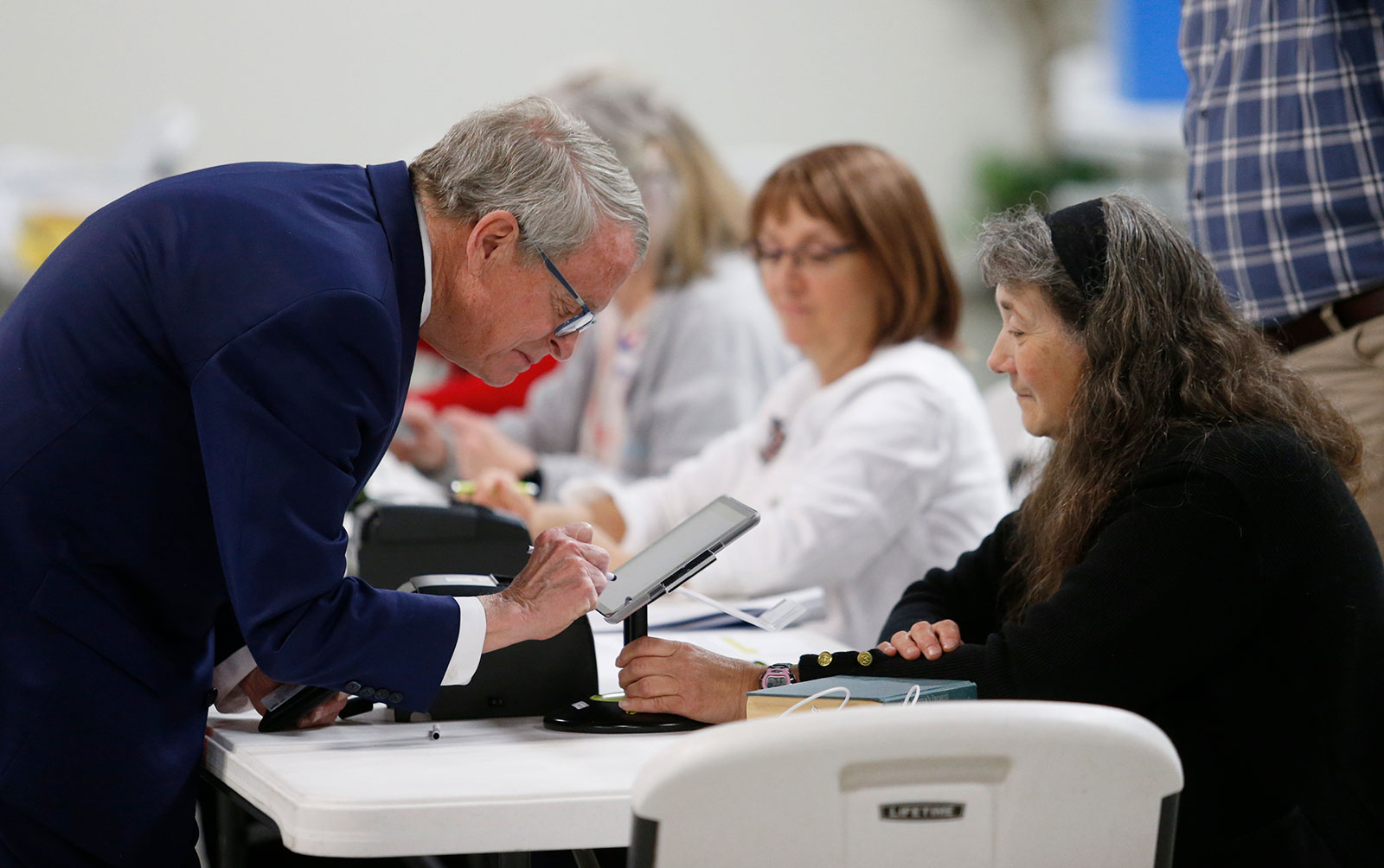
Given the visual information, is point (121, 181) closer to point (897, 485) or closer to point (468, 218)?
point (897, 485)

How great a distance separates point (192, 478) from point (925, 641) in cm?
79

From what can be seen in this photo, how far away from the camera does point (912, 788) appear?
95cm

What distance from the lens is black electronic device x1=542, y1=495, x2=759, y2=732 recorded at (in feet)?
4.52

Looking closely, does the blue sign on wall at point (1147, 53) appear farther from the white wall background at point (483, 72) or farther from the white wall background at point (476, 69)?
the white wall background at point (476, 69)

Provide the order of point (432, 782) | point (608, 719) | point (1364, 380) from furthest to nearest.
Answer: point (1364, 380), point (608, 719), point (432, 782)

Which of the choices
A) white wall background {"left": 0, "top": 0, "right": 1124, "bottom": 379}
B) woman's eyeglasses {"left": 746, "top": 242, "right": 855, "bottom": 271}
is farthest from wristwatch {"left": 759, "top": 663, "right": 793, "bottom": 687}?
white wall background {"left": 0, "top": 0, "right": 1124, "bottom": 379}

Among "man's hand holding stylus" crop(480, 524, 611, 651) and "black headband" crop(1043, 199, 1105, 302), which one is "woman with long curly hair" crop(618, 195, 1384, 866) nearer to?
"black headband" crop(1043, 199, 1105, 302)

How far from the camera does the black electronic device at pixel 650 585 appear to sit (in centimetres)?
138

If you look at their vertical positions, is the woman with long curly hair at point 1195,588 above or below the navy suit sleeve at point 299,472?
below

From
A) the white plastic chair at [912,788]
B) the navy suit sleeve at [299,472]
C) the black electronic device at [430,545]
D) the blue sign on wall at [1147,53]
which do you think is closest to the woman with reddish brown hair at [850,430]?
the black electronic device at [430,545]

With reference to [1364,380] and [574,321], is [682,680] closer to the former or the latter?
[574,321]

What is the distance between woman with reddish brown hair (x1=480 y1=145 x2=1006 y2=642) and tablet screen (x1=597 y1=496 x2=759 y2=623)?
0.80 m

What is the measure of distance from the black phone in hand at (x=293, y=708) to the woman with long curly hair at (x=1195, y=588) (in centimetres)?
33


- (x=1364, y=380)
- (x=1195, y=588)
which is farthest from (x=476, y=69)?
(x=1195, y=588)
